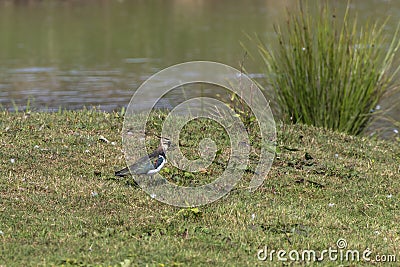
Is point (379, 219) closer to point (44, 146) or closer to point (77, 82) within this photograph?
point (44, 146)

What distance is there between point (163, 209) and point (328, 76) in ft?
11.8

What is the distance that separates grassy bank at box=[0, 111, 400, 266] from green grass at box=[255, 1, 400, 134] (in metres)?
1.27

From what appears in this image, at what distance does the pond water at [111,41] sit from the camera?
478 inches

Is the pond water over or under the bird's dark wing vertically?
under

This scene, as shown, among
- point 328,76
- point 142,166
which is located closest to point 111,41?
point 328,76

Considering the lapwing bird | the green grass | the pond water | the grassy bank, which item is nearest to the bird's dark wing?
the lapwing bird

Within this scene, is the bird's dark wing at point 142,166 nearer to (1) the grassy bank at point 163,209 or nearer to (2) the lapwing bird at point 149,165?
(2) the lapwing bird at point 149,165

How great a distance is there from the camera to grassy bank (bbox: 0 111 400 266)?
419 cm

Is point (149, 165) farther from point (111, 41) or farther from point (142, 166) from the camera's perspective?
point (111, 41)

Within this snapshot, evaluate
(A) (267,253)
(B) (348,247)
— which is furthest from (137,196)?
(B) (348,247)

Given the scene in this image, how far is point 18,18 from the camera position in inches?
854

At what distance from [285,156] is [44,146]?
84.1 inches

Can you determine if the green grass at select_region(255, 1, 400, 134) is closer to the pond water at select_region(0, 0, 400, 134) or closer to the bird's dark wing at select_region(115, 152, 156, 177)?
the pond water at select_region(0, 0, 400, 134)

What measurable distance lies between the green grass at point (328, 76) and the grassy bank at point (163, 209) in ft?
4.17
